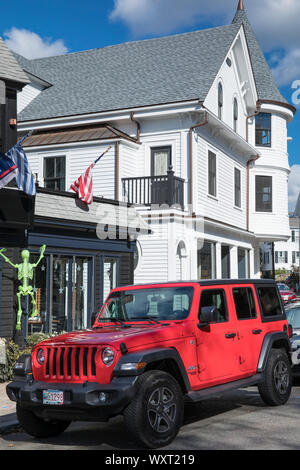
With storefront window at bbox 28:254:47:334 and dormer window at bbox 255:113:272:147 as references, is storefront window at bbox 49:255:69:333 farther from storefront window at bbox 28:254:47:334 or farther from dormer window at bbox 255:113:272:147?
dormer window at bbox 255:113:272:147

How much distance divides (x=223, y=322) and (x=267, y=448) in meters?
2.10

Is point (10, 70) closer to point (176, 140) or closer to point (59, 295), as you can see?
point (59, 295)

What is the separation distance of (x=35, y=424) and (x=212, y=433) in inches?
82.1

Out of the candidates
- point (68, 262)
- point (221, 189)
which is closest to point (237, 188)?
point (221, 189)

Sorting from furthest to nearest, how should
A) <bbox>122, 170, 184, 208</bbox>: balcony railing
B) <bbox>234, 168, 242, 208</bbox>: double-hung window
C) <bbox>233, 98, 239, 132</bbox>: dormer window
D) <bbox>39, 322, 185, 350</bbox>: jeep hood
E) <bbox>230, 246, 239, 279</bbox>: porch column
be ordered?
<bbox>234, 168, 242, 208</bbox>: double-hung window
<bbox>233, 98, 239, 132</bbox>: dormer window
<bbox>230, 246, 239, 279</bbox>: porch column
<bbox>122, 170, 184, 208</bbox>: balcony railing
<bbox>39, 322, 185, 350</bbox>: jeep hood

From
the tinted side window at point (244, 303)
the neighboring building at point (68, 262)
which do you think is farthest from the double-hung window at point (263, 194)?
the tinted side window at point (244, 303)

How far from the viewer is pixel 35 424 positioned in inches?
276

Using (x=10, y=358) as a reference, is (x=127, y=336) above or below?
above

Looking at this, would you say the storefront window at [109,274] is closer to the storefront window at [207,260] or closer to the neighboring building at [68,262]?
the neighboring building at [68,262]

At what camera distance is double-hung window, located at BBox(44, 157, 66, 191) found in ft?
72.6

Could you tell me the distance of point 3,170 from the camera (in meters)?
12.5

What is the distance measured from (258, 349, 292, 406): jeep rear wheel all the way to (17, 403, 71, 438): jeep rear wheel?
3011 millimetres

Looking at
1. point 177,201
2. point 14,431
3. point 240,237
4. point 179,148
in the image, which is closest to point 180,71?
point 179,148

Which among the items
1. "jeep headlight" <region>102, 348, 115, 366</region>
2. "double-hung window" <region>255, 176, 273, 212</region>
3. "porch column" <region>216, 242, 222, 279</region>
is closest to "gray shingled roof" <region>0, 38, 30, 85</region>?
"jeep headlight" <region>102, 348, 115, 366</region>
